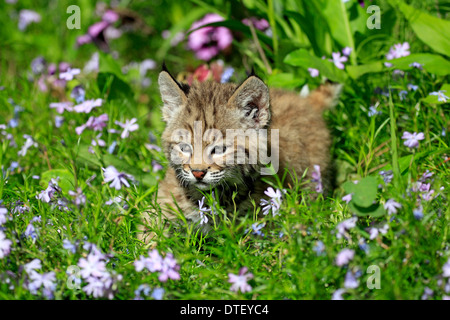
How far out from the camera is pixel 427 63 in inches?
140

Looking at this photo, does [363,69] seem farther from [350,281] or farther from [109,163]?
[350,281]

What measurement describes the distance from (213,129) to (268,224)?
0.65 meters

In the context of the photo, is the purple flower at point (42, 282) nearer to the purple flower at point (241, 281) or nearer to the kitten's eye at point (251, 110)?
the purple flower at point (241, 281)

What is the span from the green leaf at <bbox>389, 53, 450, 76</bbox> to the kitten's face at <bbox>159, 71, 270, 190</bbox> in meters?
1.17

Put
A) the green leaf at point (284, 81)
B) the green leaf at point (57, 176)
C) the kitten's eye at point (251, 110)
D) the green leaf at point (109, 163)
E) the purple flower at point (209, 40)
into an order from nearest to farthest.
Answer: the kitten's eye at point (251, 110), the green leaf at point (57, 176), the green leaf at point (109, 163), the green leaf at point (284, 81), the purple flower at point (209, 40)

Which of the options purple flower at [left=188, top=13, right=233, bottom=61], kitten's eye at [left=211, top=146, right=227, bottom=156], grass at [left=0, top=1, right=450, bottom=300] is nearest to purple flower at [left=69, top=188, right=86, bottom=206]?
grass at [left=0, top=1, right=450, bottom=300]

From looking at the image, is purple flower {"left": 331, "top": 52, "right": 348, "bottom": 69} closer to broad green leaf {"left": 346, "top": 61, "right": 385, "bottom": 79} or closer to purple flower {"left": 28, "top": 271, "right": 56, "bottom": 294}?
broad green leaf {"left": 346, "top": 61, "right": 385, "bottom": 79}

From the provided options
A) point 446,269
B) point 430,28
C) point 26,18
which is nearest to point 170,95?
point 446,269

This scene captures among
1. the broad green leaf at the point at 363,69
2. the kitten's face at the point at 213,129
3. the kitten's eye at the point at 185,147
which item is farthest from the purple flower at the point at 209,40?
the kitten's eye at the point at 185,147

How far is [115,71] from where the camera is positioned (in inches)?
169

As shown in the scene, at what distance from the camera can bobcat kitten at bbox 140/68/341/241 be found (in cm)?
291

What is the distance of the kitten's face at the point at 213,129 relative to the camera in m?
2.89

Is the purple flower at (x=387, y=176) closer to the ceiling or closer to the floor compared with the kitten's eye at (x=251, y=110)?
closer to the floor
